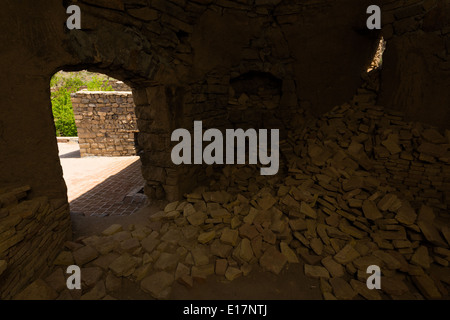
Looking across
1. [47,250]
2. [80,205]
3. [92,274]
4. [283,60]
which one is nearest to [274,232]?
[92,274]

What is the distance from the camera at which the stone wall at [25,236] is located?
224cm

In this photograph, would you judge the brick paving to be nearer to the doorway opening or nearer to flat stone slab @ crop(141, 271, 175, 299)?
the doorway opening

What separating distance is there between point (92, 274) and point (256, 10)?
5.95m

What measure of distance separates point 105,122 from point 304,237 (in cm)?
1023

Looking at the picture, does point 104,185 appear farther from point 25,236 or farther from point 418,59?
point 418,59

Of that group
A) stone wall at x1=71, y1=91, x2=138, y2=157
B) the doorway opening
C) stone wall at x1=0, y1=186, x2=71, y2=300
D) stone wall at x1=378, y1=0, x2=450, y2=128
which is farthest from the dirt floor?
stone wall at x1=71, y1=91, x2=138, y2=157

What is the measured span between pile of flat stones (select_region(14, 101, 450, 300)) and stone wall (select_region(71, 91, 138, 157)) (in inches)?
291

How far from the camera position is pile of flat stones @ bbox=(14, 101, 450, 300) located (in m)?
2.84

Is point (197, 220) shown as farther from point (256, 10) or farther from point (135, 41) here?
point (256, 10)

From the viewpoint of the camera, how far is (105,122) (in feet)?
33.7

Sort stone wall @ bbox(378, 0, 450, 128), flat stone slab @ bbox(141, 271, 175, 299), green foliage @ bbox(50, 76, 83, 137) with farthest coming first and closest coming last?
green foliage @ bbox(50, 76, 83, 137), stone wall @ bbox(378, 0, 450, 128), flat stone slab @ bbox(141, 271, 175, 299)

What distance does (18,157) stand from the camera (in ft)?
8.47

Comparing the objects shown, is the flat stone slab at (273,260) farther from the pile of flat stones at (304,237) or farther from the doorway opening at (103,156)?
the doorway opening at (103,156)

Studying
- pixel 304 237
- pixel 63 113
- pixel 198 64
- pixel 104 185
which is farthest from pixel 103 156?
pixel 304 237
